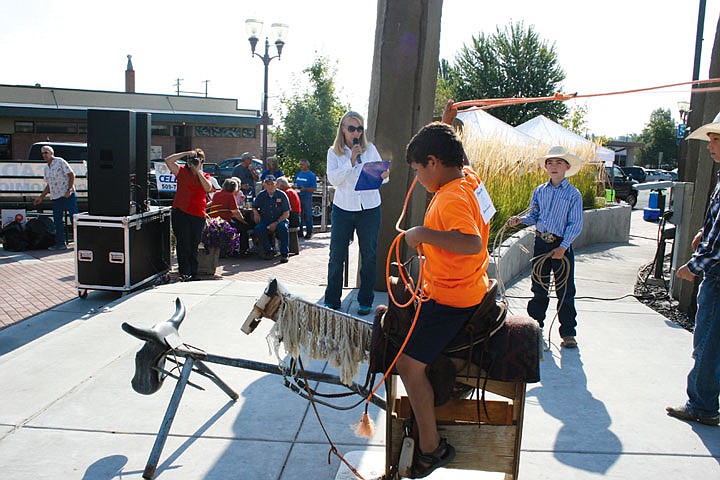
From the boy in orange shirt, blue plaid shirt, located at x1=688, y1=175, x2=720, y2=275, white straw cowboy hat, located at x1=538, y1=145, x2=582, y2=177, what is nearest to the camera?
the boy in orange shirt

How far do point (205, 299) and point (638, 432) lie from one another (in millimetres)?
4615

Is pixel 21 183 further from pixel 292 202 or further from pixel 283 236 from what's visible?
pixel 283 236

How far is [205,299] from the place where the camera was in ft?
22.6

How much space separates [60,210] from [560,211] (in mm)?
10091

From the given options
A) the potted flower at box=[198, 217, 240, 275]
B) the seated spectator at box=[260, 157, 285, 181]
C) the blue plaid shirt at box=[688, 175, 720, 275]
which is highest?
the seated spectator at box=[260, 157, 285, 181]

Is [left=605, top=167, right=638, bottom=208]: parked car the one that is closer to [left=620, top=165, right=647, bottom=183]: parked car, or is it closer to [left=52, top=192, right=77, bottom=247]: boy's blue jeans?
[left=620, top=165, right=647, bottom=183]: parked car

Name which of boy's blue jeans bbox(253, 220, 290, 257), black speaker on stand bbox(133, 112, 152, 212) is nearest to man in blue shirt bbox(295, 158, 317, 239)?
boy's blue jeans bbox(253, 220, 290, 257)

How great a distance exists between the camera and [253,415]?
4.06 m

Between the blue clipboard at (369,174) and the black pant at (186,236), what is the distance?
3.73 meters

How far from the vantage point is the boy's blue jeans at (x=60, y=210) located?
1201cm

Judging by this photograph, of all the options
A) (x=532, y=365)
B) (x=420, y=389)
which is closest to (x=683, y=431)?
(x=532, y=365)

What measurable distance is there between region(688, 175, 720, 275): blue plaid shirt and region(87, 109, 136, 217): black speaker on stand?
6092 millimetres

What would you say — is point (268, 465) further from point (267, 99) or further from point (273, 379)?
point (267, 99)

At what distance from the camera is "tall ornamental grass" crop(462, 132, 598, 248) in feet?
34.6
